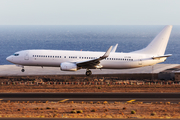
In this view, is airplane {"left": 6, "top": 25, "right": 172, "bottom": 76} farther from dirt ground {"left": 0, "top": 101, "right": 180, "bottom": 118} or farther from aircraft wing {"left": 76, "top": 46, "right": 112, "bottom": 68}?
dirt ground {"left": 0, "top": 101, "right": 180, "bottom": 118}

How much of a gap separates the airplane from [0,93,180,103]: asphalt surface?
1289 centimetres

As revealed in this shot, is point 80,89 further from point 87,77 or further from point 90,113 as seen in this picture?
point 90,113

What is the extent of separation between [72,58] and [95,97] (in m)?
16.4

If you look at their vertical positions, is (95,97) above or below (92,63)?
below

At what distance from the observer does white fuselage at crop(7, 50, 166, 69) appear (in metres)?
53.2

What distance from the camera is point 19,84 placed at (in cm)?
4828

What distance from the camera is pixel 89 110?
3031 cm

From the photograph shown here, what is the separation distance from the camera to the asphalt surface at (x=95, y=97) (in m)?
36.7

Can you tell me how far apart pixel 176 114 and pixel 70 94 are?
50.1 ft

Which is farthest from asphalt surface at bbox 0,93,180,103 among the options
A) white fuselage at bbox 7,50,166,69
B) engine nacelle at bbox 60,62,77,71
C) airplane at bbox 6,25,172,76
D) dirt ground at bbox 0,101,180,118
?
white fuselage at bbox 7,50,166,69

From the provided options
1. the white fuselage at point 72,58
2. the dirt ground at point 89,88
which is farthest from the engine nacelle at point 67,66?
the dirt ground at point 89,88

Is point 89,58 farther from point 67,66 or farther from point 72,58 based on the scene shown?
point 67,66

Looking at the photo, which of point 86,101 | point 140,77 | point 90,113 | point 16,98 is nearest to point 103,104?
point 86,101

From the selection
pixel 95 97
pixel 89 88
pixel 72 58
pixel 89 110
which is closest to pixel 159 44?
pixel 72 58
